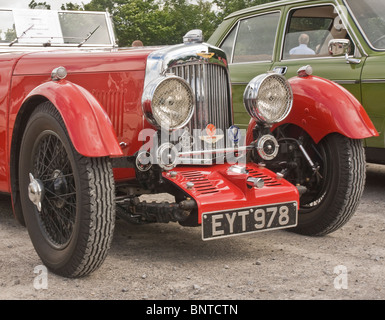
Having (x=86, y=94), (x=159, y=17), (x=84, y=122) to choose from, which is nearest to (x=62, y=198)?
(x=84, y=122)

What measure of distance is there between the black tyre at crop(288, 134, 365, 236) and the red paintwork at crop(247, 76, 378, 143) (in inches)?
3.6

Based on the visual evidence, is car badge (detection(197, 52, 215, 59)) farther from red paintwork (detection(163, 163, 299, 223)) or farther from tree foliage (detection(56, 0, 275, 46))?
tree foliage (detection(56, 0, 275, 46))

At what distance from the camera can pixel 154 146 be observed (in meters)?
3.29

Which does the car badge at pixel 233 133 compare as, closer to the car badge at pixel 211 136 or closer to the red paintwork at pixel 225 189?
the car badge at pixel 211 136

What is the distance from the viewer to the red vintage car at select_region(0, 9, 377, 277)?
116 inches

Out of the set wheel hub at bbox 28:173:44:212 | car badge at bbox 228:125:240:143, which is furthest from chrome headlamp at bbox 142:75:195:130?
wheel hub at bbox 28:173:44:212

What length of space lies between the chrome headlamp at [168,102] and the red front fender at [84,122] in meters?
0.25

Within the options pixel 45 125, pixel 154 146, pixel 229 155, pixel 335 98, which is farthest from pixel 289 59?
pixel 45 125

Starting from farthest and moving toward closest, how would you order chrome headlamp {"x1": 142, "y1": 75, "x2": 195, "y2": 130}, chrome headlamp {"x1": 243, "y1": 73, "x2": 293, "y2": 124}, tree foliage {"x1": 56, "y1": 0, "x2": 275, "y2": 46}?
tree foliage {"x1": 56, "y1": 0, "x2": 275, "y2": 46} < chrome headlamp {"x1": 243, "y1": 73, "x2": 293, "y2": 124} < chrome headlamp {"x1": 142, "y1": 75, "x2": 195, "y2": 130}

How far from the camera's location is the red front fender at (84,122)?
2.85 m

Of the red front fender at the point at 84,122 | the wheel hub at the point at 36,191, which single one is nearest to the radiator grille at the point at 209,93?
the red front fender at the point at 84,122

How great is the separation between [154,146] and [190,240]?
0.81 metres

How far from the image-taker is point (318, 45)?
5.44 m
